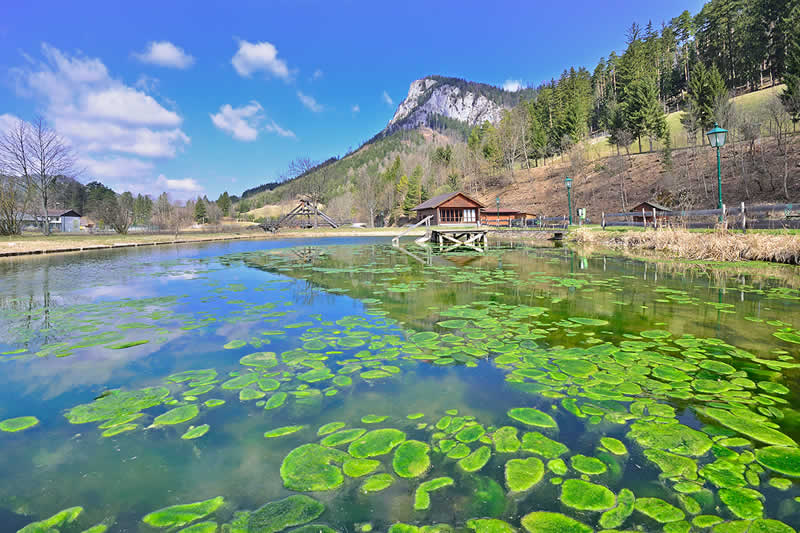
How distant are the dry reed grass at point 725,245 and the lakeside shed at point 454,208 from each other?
24.0 m

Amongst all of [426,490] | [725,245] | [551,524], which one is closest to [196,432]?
[426,490]

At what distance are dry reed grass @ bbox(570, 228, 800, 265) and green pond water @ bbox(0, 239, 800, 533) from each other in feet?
19.7

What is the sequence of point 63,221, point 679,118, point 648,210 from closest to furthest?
point 648,210
point 679,118
point 63,221

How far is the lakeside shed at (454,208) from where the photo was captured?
4076 centimetres

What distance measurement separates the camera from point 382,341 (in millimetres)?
5922

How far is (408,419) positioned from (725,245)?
15275 mm

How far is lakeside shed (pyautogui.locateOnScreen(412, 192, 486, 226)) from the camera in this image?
4076cm

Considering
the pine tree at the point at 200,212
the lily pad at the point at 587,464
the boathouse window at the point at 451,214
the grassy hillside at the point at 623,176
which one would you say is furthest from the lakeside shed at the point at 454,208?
the pine tree at the point at 200,212

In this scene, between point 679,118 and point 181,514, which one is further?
point 679,118

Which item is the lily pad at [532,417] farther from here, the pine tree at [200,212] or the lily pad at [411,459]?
the pine tree at [200,212]

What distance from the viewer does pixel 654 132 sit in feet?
171

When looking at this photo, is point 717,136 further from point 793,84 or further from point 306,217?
point 306,217

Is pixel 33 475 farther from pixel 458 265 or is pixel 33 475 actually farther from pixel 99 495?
pixel 458 265

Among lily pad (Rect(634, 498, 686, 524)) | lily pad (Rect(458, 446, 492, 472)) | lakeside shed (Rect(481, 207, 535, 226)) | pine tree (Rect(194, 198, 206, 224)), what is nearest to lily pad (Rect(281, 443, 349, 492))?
lily pad (Rect(458, 446, 492, 472))
